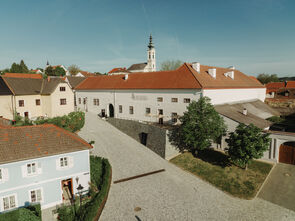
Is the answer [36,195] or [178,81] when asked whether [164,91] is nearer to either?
[178,81]

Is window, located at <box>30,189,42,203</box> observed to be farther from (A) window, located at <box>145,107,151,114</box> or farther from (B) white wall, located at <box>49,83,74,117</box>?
(B) white wall, located at <box>49,83,74,117</box>

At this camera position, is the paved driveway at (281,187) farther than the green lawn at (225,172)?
No

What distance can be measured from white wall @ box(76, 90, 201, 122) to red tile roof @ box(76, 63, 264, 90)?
0.99 metres

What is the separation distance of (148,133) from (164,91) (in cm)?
798

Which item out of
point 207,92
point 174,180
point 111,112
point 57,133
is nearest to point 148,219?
point 174,180

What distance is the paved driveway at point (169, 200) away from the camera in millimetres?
15336

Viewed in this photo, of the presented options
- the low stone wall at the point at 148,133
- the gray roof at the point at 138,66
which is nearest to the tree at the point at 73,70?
the gray roof at the point at 138,66

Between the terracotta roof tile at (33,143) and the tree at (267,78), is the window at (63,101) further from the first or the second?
the tree at (267,78)

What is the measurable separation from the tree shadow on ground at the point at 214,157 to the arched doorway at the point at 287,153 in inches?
239

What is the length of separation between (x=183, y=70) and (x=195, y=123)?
44.6ft

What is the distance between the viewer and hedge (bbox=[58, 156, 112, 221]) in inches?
561

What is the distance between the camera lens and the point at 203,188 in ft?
64.1

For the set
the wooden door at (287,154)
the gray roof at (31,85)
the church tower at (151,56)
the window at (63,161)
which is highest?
the church tower at (151,56)

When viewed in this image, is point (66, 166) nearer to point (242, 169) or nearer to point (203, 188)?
point (203, 188)
